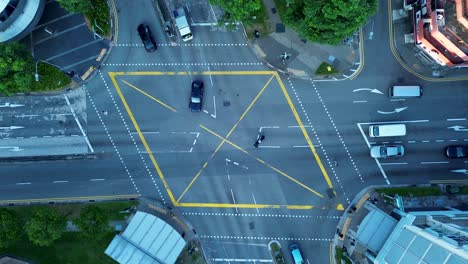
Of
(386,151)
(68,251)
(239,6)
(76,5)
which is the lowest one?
(68,251)

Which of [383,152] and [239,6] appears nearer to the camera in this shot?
[239,6]

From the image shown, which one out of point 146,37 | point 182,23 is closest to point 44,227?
point 146,37

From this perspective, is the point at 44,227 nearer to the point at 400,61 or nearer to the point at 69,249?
the point at 69,249

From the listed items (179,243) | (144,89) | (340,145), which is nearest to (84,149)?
(144,89)

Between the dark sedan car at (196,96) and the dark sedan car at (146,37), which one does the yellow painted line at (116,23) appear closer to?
the dark sedan car at (146,37)

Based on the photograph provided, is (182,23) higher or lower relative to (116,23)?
lower

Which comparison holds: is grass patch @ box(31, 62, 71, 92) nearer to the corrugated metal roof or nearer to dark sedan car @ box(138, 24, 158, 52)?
dark sedan car @ box(138, 24, 158, 52)

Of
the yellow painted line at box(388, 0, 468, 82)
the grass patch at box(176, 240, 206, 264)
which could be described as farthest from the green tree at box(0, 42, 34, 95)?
the yellow painted line at box(388, 0, 468, 82)

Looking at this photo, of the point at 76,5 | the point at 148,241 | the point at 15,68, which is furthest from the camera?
the point at 148,241

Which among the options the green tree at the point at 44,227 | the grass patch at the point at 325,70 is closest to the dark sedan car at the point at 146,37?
the grass patch at the point at 325,70
